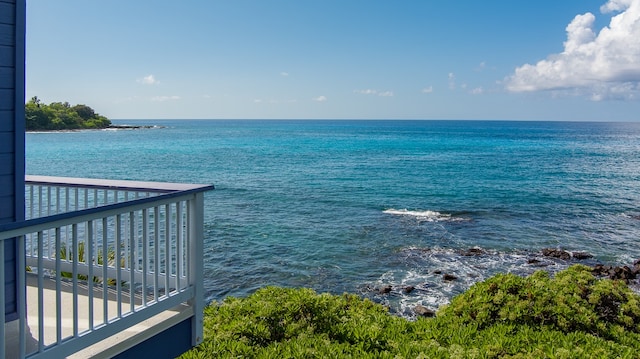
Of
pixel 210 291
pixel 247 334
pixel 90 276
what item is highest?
pixel 90 276

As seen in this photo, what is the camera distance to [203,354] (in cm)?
470

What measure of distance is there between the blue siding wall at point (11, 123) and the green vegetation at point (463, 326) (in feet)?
5.91

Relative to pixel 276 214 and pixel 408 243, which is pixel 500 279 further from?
pixel 276 214

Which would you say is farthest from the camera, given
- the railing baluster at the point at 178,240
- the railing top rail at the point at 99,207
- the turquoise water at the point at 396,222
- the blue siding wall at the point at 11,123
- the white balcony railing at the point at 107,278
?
the turquoise water at the point at 396,222

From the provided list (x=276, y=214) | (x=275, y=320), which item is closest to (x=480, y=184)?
(x=276, y=214)

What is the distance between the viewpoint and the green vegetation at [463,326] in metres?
4.96

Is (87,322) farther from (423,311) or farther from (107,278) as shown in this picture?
(423,311)

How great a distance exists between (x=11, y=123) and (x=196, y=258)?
74.7 inches

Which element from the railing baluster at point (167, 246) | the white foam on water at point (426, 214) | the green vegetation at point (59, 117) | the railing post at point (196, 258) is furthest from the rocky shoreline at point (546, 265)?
the green vegetation at point (59, 117)

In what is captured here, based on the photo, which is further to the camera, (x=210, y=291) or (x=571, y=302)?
(x=210, y=291)

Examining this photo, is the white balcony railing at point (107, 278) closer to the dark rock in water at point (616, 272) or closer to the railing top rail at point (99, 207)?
the railing top rail at point (99, 207)

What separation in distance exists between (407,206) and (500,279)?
18.0m

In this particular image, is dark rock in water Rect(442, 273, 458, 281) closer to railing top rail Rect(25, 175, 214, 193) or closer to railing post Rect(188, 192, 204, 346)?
railing post Rect(188, 192, 204, 346)

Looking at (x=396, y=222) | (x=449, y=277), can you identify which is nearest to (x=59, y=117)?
(x=396, y=222)
